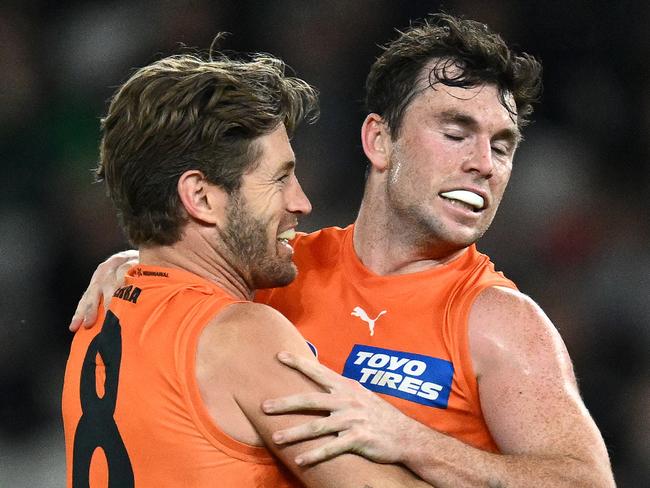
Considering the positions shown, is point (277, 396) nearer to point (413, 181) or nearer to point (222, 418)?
point (222, 418)

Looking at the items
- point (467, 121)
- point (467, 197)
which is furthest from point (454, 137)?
point (467, 197)

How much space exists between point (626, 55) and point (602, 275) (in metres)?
1.56

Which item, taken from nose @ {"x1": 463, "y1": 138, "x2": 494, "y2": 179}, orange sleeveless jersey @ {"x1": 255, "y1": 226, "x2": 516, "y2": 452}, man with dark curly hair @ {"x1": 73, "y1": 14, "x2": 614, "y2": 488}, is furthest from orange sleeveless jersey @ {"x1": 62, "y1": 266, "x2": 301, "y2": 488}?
nose @ {"x1": 463, "y1": 138, "x2": 494, "y2": 179}

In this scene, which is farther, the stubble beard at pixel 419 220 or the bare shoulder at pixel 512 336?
the stubble beard at pixel 419 220

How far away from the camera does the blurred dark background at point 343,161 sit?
553 cm

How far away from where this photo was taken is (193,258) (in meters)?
2.61

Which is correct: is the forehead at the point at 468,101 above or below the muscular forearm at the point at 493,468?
above

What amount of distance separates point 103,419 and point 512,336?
116cm

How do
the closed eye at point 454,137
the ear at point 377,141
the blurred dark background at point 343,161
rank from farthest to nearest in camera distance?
the blurred dark background at point 343,161 < the ear at point 377,141 < the closed eye at point 454,137

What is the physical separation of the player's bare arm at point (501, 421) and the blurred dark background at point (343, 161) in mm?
3010

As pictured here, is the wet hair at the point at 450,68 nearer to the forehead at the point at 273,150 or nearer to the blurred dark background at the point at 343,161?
the forehead at the point at 273,150

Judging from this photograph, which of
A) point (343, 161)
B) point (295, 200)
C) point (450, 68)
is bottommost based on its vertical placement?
point (343, 161)

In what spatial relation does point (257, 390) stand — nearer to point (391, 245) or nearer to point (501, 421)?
point (501, 421)

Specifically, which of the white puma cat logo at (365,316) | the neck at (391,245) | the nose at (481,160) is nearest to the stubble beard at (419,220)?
the neck at (391,245)
